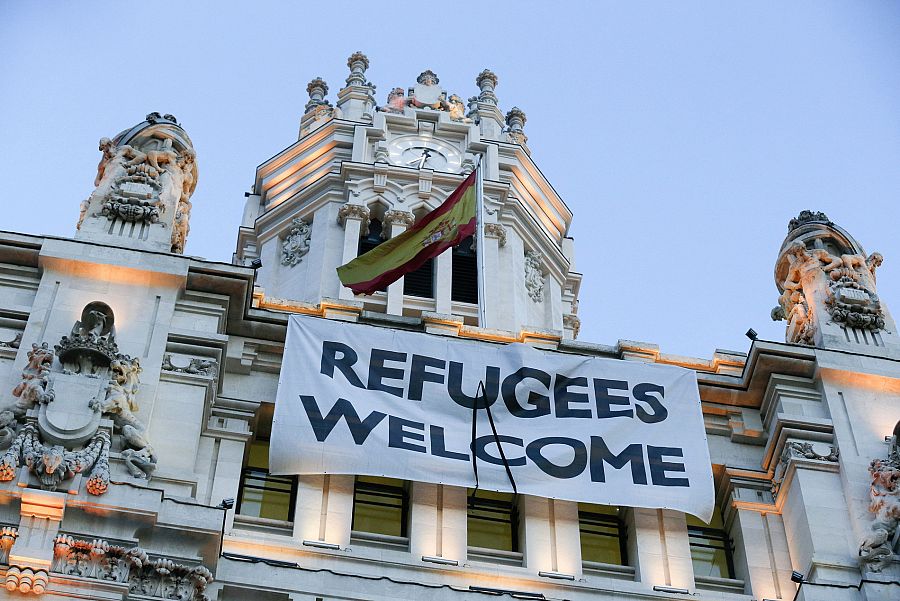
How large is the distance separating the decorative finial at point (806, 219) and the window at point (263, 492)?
14.5 metres

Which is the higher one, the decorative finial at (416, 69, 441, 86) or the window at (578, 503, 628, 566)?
the decorative finial at (416, 69, 441, 86)

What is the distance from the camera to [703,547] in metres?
34.4

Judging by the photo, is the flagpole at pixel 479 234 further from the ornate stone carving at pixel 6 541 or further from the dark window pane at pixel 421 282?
the ornate stone carving at pixel 6 541

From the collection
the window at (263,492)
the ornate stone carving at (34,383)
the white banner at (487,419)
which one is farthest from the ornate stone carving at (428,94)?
the ornate stone carving at (34,383)

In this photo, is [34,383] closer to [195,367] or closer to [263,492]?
[195,367]

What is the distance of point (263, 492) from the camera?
33.9 m

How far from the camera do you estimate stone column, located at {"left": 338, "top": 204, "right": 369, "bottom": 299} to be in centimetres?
5334

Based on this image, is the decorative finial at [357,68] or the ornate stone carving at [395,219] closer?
the ornate stone carving at [395,219]

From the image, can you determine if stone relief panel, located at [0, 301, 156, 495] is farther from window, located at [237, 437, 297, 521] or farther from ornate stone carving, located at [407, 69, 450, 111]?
ornate stone carving, located at [407, 69, 450, 111]

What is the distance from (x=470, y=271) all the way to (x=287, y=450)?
846 inches

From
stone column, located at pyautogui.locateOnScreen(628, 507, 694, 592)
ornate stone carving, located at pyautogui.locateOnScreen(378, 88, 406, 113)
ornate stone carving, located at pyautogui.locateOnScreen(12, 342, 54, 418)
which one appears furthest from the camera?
ornate stone carving, located at pyautogui.locateOnScreen(378, 88, 406, 113)

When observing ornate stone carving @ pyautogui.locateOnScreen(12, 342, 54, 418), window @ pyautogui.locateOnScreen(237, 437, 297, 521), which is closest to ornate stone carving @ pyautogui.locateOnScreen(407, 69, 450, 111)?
window @ pyautogui.locateOnScreen(237, 437, 297, 521)

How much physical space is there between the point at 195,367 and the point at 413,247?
11340 mm

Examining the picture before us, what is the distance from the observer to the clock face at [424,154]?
58.8m
